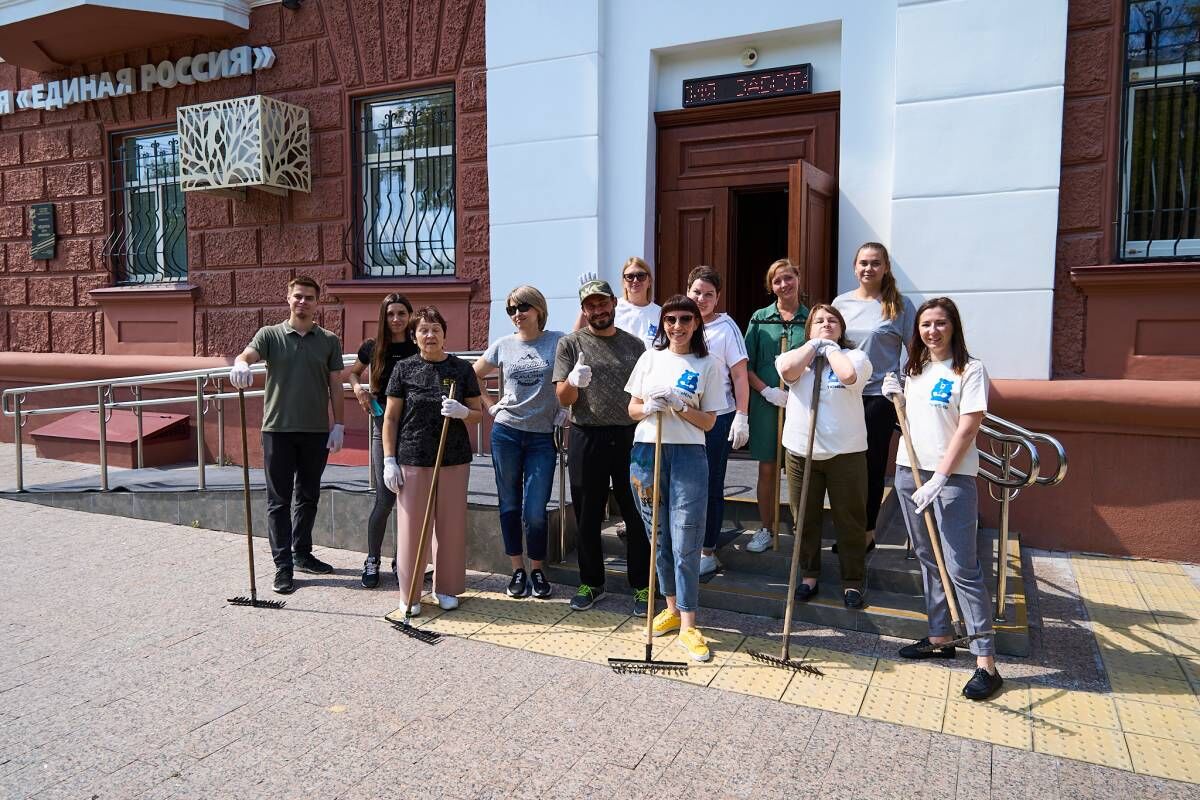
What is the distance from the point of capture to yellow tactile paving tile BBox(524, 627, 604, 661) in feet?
13.3

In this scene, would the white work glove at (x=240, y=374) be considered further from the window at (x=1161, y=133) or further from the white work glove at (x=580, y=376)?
the window at (x=1161, y=133)

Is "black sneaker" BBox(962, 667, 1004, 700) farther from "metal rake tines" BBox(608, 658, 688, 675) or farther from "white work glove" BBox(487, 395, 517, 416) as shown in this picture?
"white work glove" BBox(487, 395, 517, 416)

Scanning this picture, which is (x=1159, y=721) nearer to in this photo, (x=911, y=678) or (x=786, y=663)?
(x=911, y=678)

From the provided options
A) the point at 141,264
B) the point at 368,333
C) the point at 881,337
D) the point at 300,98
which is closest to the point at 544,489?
the point at 881,337

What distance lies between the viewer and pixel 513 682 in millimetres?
3715

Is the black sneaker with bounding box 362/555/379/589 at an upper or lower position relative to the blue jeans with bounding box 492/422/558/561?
lower

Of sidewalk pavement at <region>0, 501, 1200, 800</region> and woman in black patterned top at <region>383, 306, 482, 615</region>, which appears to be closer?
sidewalk pavement at <region>0, 501, 1200, 800</region>

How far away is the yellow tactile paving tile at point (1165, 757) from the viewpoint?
2.96m

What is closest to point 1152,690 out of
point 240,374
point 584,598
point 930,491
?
point 930,491

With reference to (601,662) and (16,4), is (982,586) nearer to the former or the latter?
(601,662)

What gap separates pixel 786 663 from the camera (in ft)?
12.6

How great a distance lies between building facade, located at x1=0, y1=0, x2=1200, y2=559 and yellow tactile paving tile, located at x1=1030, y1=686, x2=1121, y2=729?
238 cm

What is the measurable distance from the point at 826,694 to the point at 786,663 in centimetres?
30

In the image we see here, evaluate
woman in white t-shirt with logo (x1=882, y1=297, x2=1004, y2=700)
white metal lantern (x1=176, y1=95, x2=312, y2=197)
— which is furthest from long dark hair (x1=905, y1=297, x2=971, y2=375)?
white metal lantern (x1=176, y1=95, x2=312, y2=197)
